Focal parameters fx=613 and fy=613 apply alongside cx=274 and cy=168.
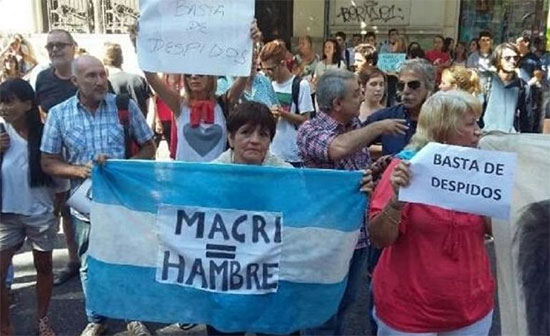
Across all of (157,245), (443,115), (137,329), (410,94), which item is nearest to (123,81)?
(137,329)

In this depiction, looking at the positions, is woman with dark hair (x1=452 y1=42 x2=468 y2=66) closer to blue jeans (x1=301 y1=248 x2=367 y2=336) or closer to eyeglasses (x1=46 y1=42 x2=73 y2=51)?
eyeglasses (x1=46 y1=42 x2=73 y2=51)

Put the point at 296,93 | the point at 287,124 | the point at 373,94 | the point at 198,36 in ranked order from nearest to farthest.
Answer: the point at 198,36 < the point at 373,94 < the point at 287,124 < the point at 296,93

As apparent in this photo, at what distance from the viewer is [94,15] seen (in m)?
11.4

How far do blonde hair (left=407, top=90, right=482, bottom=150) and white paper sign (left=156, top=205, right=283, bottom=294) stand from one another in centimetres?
70

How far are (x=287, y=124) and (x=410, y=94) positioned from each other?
187 cm

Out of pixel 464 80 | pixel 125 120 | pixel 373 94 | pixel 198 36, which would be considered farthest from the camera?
pixel 373 94

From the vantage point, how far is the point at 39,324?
12.3 feet

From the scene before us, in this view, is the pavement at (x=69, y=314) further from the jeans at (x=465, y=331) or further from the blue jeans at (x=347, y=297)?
the jeans at (x=465, y=331)

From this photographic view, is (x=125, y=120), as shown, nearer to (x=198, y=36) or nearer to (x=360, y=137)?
(x=198, y=36)

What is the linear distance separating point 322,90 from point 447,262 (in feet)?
3.63

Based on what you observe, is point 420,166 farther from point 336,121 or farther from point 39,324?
point 39,324

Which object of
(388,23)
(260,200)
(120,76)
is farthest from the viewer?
(388,23)

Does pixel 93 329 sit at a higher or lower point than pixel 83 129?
lower

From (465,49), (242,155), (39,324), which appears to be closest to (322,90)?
(242,155)
